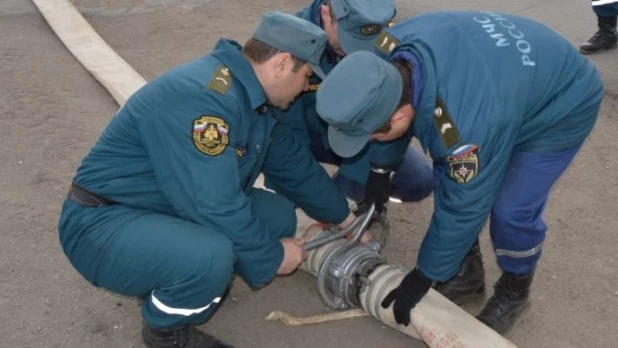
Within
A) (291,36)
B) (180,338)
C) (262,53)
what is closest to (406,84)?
(291,36)

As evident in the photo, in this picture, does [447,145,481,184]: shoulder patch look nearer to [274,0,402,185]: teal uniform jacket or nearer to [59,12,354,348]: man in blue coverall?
[59,12,354,348]: man in blue coverall

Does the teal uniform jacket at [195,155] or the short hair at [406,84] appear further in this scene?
the teal uniform jacket at [195,155]

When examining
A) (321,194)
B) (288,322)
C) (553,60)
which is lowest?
(288,322)

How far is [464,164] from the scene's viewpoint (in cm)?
264

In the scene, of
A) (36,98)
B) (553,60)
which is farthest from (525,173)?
(36,98)

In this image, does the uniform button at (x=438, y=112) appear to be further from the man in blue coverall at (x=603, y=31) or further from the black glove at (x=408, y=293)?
the man in blue coverall at (x=603, y=31)

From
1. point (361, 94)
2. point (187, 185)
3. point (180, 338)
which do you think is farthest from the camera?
point (180, 338)

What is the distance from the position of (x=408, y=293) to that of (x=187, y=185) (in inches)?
38.8

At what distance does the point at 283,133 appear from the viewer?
3.56 meters

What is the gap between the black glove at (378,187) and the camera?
377 cm

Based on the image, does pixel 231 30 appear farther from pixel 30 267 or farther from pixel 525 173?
pixel 525 173

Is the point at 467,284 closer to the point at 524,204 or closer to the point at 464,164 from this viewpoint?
the point at 524,204

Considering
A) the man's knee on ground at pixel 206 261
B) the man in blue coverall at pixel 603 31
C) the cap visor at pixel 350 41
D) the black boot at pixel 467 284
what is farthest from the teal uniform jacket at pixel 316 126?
the man in blue coverall at pixel 603 31

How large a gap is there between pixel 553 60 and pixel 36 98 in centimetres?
393
